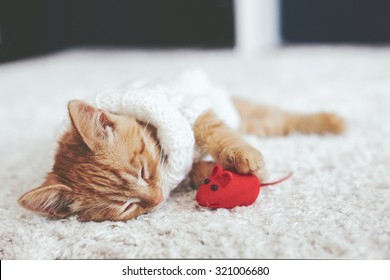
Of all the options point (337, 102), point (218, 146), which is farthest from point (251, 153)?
point (337, 102)

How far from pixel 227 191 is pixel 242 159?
80mm

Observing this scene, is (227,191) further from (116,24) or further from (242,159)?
(116,24)

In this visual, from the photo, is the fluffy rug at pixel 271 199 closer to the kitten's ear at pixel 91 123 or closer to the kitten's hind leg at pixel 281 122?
the kitten's hind leg at pixel 281 122

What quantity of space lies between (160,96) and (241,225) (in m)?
0.40

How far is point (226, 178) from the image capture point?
3.26 feet

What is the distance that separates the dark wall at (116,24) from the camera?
3633mm

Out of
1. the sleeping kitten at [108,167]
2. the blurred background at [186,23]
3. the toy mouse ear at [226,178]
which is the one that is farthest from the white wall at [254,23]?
the toy mouse ear at [226,178]

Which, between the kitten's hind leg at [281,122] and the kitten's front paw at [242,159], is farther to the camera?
the kitten's hind leg at [281,122]

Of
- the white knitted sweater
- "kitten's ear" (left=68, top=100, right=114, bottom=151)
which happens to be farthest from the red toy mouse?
"kitten's ear" (left=68, top=100, right=114, bottom=151)

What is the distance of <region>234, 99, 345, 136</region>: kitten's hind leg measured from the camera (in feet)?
5.01

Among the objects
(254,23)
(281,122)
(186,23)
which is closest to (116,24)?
(186,23)

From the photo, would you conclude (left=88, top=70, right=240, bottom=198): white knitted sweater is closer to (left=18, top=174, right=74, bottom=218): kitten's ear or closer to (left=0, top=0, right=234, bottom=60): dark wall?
(left=18, top=174, right=74, bottom=218): kitten's ear

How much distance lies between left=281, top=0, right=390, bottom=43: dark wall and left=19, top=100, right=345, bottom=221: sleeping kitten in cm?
299

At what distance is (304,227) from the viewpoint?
0.91 metres
